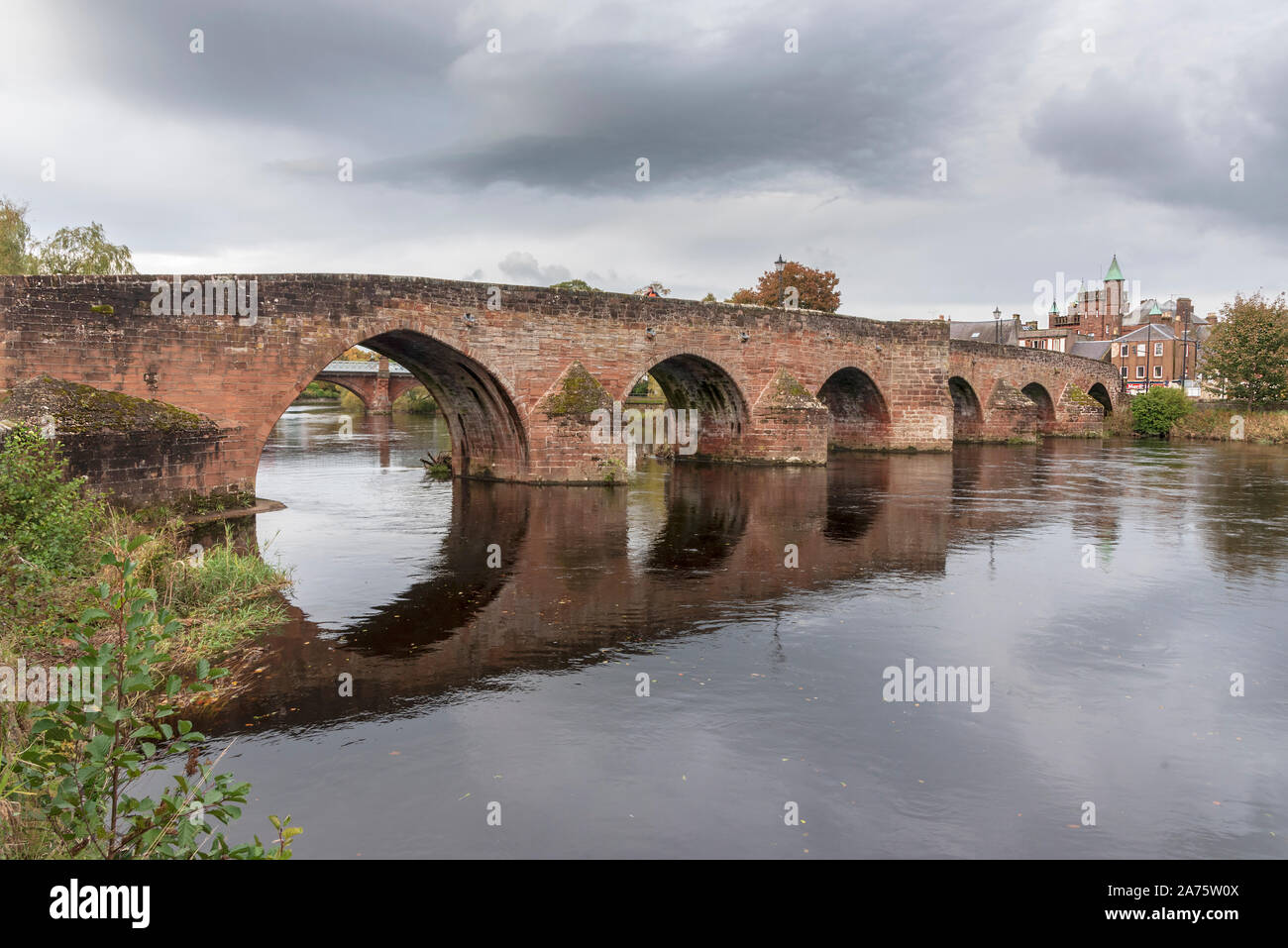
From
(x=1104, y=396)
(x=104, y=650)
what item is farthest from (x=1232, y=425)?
(x=104, y=650)

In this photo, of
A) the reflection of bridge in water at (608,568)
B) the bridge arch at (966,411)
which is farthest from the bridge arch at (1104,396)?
the reflection of bridge in water at (608,568)

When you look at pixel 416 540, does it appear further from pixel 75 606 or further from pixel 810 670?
pixel 810 670

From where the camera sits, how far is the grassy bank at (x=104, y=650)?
3.53 m

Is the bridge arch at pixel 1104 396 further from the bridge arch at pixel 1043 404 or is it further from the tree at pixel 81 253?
the tree at pixel 81 253

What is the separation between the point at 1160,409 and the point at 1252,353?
5.49 m

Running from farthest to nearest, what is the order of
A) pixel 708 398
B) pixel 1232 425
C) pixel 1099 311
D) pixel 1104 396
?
pixel 1099 311
pixel 1104 396
pixel 1232 425
pixel 708 398

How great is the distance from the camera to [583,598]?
11.2 meters

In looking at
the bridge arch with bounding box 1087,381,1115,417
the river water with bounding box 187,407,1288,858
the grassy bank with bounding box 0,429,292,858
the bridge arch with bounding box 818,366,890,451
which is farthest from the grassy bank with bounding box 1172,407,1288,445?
the grassy bank with bounding box 0,429,292,858

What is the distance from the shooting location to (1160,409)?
5222cm

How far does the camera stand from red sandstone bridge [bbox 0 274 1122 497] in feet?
50.9

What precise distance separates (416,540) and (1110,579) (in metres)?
10.8

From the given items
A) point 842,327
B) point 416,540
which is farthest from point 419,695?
point 842,327

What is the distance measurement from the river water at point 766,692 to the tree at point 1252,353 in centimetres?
4121

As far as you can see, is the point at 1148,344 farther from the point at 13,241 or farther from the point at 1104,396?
the point at 13,241
